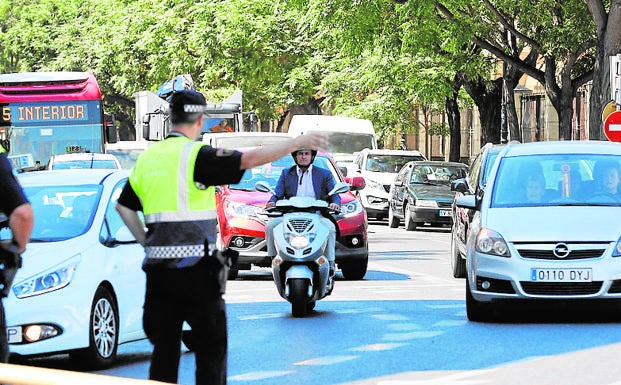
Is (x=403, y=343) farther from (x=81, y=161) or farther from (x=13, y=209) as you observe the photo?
(x=81, y=161)

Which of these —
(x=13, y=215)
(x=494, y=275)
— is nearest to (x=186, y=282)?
(x=13, y=215)

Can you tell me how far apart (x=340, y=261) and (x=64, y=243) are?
8.76 m

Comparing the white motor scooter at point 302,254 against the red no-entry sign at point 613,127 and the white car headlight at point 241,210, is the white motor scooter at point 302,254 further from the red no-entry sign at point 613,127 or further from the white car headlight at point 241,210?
the red no-entry sign at point 613,127

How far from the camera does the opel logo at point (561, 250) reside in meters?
13.3

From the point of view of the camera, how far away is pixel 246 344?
1236cm

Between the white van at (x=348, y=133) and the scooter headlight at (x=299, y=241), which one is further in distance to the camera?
the white van at (x=348, y=133)

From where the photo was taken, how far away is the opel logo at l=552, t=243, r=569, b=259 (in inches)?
524

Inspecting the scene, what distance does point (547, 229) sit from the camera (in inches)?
531

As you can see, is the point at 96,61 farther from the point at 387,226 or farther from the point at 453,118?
the point at 387,226

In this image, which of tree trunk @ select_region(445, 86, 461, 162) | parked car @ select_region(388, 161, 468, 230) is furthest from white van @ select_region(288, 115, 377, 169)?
tree trunk @ select_region(445, 86, 461, 162)

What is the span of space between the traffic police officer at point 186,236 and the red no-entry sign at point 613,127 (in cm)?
2124

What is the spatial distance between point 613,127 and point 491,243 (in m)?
14.8

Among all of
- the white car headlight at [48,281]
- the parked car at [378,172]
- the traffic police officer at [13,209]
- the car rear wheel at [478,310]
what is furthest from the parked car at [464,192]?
the parked car at [378,172]

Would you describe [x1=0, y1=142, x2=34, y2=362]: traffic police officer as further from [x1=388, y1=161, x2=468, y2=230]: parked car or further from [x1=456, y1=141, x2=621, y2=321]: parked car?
[x1=388, y1=161, x2=468, y2=230]: parked car
